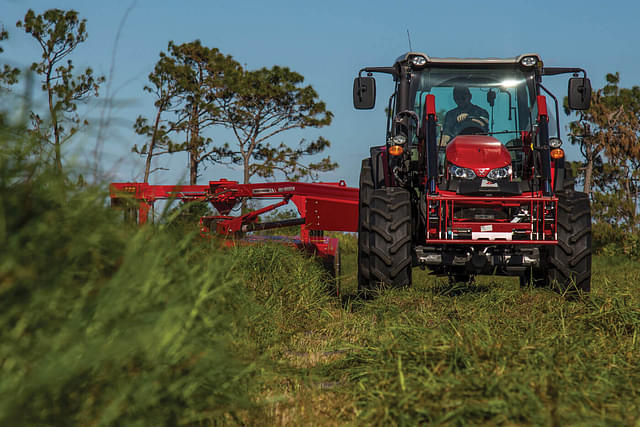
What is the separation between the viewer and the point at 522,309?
5.25 metres

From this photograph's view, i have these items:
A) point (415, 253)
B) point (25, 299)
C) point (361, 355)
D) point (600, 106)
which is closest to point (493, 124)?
point (415, 253)

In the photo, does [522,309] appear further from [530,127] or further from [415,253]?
[530,127]

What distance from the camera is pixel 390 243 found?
5.97 m

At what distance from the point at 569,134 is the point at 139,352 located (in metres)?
28.4

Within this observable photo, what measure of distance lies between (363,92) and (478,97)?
125 centimetres

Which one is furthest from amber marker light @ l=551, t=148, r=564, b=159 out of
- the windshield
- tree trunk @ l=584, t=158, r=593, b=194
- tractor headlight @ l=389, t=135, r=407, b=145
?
tree trunk @ l=584, t=158, r=593, b=194

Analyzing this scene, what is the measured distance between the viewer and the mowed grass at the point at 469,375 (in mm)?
2523

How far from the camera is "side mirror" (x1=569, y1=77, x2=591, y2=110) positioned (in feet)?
22.1

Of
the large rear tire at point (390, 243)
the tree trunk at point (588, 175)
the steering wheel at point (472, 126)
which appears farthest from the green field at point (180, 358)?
the tree trunk at point (588, 175)

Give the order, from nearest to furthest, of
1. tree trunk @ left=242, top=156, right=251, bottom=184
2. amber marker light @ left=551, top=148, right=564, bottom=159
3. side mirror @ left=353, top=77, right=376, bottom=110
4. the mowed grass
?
1. the mowed grass
2. amber marker light @ left=551, top=148, right=564, bottom=159
3. side mirror @ left=353, top=77, right=376, bottom=110
4. tree trunk @ left=242, top=156, right=251, bottom=184

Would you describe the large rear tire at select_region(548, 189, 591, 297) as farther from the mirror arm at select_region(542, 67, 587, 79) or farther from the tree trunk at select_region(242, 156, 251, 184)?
the tree trunk at select_region(242, 156, 251, 184)

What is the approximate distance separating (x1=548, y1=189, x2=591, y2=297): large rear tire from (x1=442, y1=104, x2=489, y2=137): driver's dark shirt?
1305 millimetres

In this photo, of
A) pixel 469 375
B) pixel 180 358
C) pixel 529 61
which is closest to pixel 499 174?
pixel 529 61

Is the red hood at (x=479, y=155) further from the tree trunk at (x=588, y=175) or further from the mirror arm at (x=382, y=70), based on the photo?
the tree trunk at (x=588, y=175)
